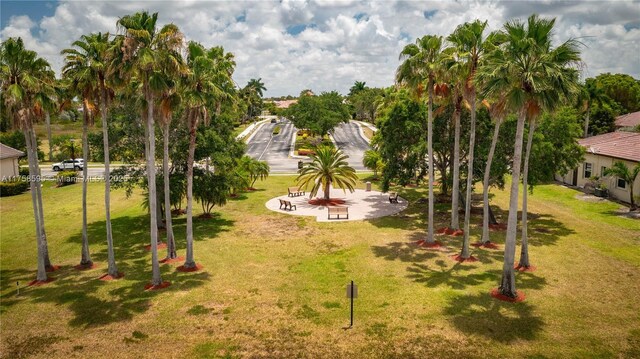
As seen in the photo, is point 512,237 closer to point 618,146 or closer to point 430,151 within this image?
point 430,151

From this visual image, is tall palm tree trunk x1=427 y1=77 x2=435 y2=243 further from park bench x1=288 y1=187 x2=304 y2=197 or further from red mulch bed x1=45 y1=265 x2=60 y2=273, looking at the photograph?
red mulch bed x1=45 y1=265 x2=60 y2=273

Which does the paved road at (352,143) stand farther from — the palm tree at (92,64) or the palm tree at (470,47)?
the palm tree at (92,64)

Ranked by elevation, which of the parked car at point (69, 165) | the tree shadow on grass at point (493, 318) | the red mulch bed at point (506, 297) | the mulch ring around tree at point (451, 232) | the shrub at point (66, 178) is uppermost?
the parked car at point (69, 165)

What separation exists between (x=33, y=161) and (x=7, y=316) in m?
7.39

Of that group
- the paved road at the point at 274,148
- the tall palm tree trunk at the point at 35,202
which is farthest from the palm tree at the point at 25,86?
the paved road at the point at 274,148

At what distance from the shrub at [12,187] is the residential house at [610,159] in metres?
52.3

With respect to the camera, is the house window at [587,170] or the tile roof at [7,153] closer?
the house window at [587,170]

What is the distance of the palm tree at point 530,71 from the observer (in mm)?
16266

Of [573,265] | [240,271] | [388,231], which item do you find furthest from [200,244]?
[573,265]

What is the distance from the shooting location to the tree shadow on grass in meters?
15.0

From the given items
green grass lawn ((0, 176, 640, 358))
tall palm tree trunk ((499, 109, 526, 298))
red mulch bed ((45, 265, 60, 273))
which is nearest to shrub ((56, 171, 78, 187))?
green grass lawn ((0, 176, 640, 358))

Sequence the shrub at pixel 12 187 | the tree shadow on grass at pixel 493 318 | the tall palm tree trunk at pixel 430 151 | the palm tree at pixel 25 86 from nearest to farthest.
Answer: the tree shadow on grass at pixel 493 318, the palm tree at pixel 25 86, the tall palm tree trunk at pixel 430 151, the shrub at pixel 12 187

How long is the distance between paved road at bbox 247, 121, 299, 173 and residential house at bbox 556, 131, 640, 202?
33.4 metres

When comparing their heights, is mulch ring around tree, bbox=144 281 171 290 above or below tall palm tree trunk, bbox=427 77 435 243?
below
